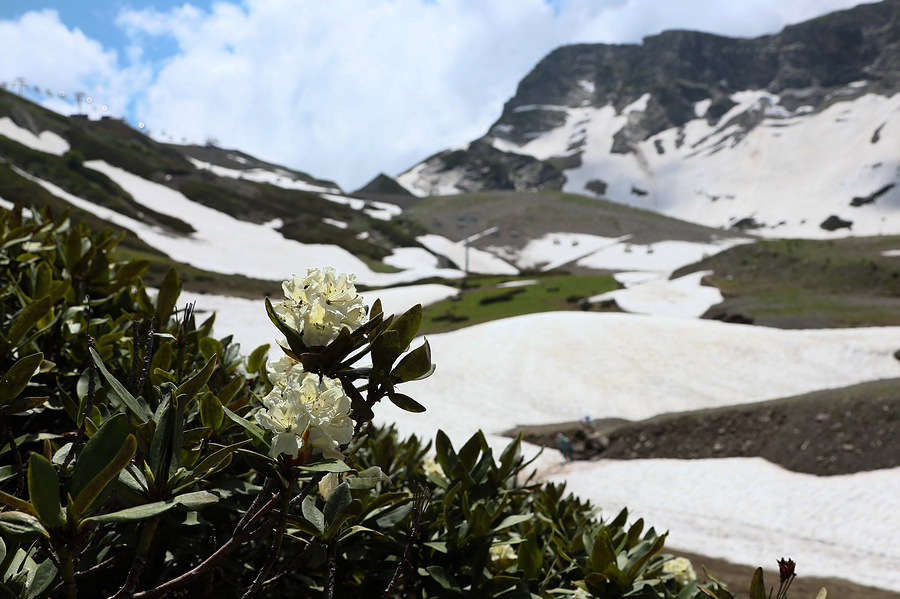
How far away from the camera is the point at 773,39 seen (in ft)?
475

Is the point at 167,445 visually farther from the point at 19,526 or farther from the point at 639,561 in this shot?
the point at 639,561

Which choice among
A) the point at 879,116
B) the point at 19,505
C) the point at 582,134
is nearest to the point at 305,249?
the point at 19,505

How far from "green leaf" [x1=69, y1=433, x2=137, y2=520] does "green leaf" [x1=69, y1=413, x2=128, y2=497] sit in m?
0.02

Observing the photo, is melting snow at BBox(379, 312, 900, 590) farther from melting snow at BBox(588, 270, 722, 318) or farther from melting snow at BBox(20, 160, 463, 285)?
melting snow at BBox(20, 160, 463, 285)

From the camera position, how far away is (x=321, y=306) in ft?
4.05

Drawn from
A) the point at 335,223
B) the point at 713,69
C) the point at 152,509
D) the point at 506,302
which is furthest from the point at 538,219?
the point at 713,69

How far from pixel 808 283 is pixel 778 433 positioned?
1868 centimetres

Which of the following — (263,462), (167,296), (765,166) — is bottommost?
(263,462)

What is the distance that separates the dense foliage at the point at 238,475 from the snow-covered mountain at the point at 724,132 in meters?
89.8

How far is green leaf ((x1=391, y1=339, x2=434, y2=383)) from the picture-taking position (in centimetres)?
132

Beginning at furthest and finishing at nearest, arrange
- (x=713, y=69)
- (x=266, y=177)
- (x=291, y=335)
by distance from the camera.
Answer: (x=713, y=69), (x=266, y=177), (x=291, y=335)

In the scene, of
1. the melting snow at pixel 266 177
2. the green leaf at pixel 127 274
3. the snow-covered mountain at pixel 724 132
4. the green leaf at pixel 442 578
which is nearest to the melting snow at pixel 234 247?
the green leaf at pixel 127 274

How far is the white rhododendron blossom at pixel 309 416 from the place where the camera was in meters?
1.11

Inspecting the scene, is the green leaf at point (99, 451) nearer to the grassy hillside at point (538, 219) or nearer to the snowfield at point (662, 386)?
the snowfield at point (662, 386)
